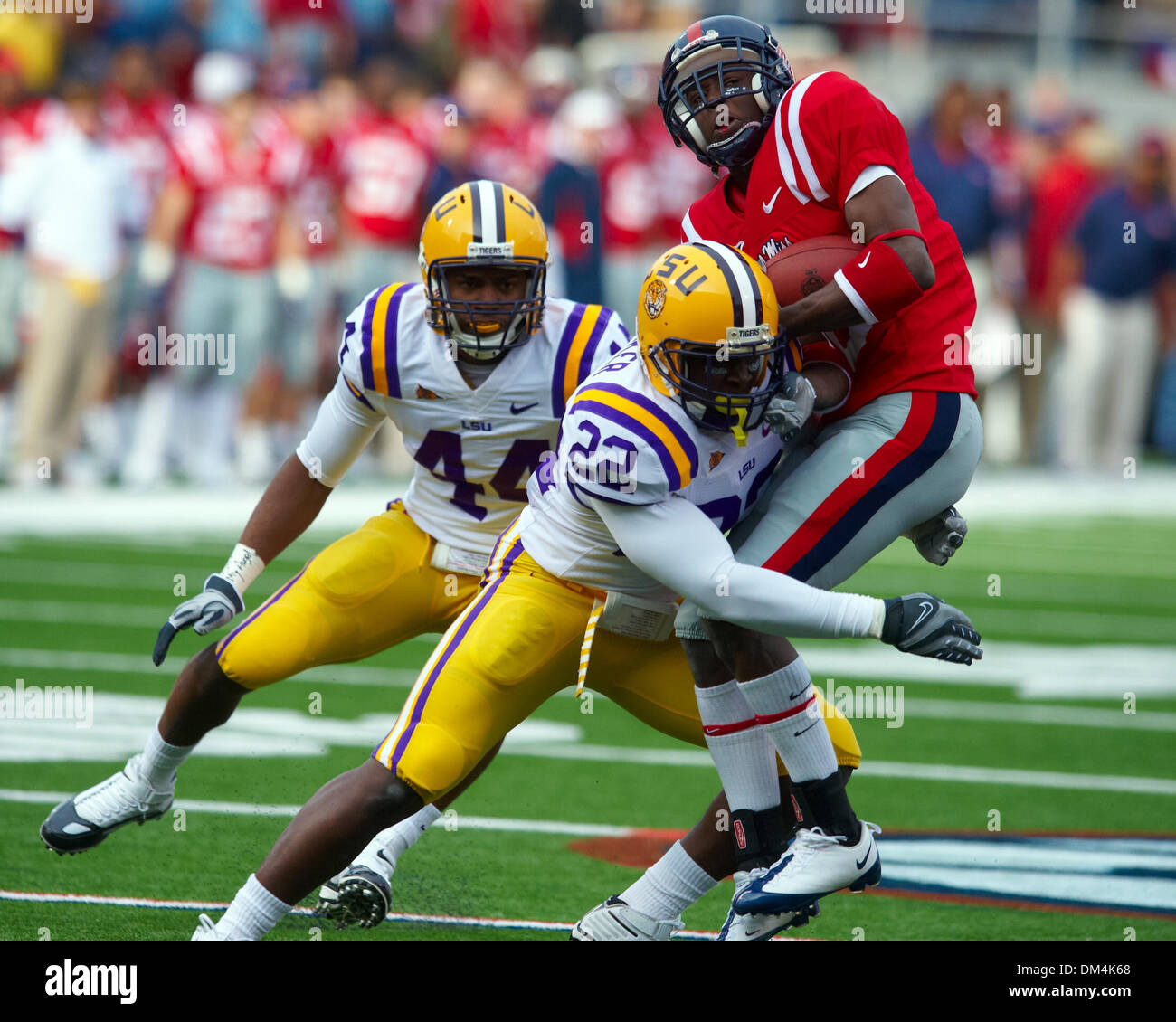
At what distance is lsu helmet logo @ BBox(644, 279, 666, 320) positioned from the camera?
146 inches

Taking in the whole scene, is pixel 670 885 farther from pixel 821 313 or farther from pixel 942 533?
pixel 821 313

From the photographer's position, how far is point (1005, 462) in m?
15.5

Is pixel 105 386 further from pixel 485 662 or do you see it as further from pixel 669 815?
pixel 485 662

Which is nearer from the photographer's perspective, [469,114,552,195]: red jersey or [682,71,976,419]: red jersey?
[682,71,976,419]: red jersey

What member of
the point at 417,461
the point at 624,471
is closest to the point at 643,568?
the point at 624,471

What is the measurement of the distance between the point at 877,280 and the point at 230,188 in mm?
8568

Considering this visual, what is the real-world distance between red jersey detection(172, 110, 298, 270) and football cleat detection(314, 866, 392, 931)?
8.06m

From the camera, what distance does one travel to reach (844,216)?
395 centimetres

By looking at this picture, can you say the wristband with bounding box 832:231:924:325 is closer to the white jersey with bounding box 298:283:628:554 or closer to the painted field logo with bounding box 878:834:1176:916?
the white jersey with bounding box 298:283:628:554

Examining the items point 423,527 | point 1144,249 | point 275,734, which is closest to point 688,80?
point 423,527

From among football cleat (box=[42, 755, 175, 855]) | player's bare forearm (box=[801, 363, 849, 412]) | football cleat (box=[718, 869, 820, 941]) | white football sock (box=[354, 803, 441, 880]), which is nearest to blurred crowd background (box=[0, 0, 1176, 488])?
football cleat (box=[42, 755, 175, 855])

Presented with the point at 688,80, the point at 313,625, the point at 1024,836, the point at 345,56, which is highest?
the point at 345,56

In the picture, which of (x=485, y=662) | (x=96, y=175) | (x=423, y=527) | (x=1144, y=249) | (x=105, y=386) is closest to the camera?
(x=485, y=662)
